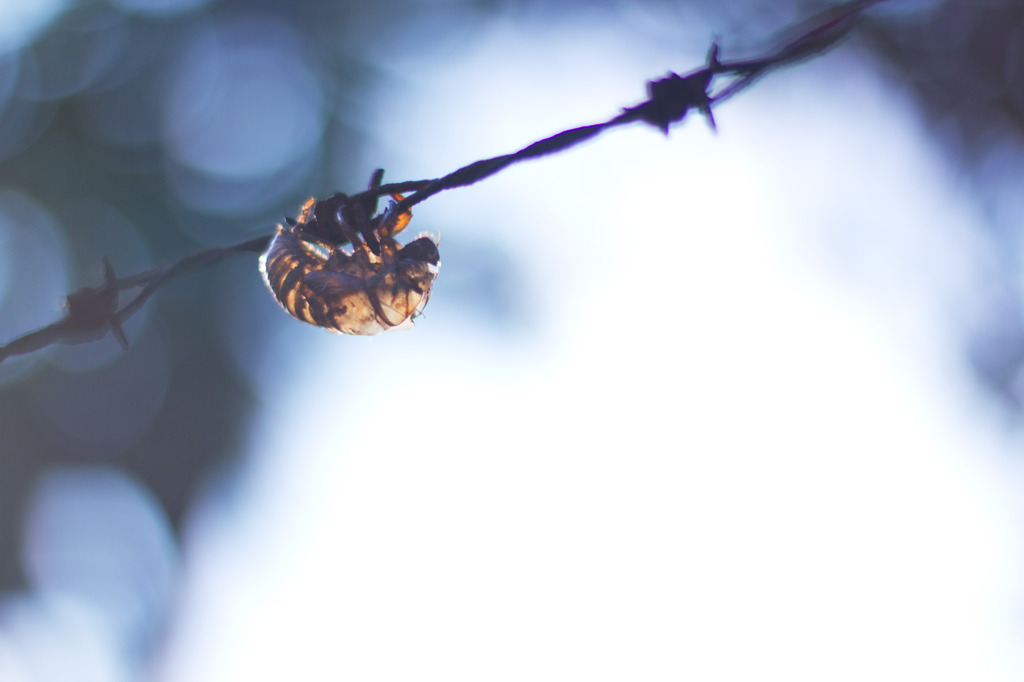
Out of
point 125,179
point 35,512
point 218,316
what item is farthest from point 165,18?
point 35,512

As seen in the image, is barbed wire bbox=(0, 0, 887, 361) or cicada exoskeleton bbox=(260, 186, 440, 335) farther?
cicada exoskeleton bbox=(260, 186, 440, 335)

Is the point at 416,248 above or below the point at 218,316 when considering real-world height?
below

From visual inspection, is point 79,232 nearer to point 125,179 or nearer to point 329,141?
point 125,179

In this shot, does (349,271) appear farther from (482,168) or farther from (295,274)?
(482,168)

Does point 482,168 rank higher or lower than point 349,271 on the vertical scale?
higher

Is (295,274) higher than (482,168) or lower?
lower

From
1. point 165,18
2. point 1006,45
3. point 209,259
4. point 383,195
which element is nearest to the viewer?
point 383,195

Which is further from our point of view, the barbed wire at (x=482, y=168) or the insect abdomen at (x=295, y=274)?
the insect abdomen at (x=295, y=274)

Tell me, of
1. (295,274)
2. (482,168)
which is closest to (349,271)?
(295,274)
